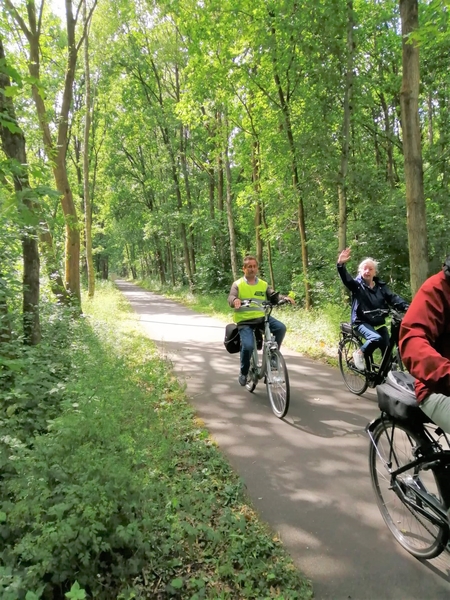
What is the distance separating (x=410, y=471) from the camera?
2689 mm

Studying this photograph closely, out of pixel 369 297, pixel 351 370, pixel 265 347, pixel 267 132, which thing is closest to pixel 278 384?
pixel 265 347

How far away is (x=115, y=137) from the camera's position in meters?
24.4

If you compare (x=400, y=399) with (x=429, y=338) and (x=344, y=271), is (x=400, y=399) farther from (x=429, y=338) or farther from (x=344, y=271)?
(x=344, y=271)

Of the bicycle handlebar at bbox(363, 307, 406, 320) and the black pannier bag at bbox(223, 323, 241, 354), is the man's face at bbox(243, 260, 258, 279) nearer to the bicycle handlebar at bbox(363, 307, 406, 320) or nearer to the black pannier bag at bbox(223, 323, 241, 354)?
the black pannier bag at bbox(223, 323, 241, 354)

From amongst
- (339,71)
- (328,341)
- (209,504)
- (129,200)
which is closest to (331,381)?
(328,341)

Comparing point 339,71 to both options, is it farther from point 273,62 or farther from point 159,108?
point 159,108

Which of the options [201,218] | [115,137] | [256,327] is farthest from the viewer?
[115,137]

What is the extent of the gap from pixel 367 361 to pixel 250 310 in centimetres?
187

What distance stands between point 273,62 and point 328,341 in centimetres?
723

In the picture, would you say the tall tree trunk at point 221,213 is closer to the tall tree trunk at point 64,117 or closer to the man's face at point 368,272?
the tall tree trunk at point 64,117

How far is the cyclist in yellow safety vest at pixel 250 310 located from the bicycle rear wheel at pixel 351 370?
Result: 1274 mm

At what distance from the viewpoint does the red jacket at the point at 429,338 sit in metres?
2.09

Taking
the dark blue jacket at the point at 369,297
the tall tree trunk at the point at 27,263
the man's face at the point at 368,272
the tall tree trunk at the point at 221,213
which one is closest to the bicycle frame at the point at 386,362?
the dark blue jacket at the point at 369,297

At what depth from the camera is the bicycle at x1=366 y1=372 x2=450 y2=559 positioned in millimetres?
2402
